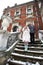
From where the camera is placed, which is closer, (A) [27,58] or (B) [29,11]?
(A) [27,58]

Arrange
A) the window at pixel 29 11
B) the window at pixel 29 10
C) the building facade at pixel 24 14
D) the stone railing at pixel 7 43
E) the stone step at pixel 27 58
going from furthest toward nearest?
the window at pixel 29 10, the window at pixel 29 11, the building facade at pixel 24 14, the stone step at pixel 27 58, the stone railing at pixel 7 43

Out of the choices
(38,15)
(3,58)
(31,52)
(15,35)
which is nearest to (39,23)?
(38,15)

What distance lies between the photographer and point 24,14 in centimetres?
2386

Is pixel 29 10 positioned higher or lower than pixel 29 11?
higher

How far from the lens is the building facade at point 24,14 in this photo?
22.4 m

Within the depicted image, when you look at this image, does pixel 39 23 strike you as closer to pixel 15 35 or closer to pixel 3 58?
pixel 15 35

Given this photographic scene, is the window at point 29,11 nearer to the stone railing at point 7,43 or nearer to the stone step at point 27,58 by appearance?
the stone railing at point 7,43

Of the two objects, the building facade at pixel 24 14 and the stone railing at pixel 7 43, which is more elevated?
the building facade at pixel 24 14

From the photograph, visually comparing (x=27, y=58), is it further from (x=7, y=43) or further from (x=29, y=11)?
(x=29, y=11)

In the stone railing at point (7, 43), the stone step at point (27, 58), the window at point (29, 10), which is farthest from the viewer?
the window at point (29, 10)

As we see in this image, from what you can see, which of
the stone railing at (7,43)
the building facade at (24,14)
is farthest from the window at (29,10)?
the stone railing at (7,43)

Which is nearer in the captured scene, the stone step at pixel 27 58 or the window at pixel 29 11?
the stone step at pixel 27 58

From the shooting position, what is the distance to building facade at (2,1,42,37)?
884 inches

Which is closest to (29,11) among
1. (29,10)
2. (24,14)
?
(29,10)
